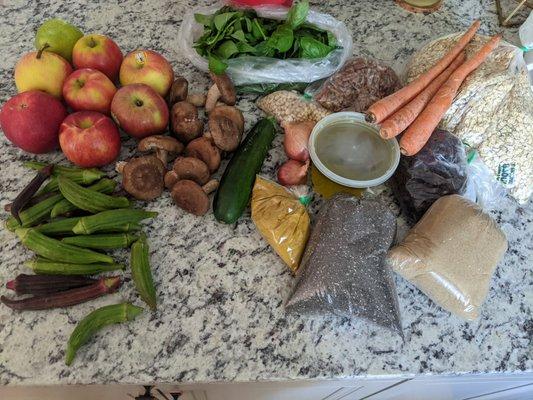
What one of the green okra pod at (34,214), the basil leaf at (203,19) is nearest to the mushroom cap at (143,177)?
the green okra pod at (34,214)

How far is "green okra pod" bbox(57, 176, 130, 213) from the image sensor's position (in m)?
0.73

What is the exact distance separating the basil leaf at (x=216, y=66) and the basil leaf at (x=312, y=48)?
0.17 meters

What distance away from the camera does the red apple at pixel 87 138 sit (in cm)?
75

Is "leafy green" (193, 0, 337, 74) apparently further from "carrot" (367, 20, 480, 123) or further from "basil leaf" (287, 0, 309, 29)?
"carrot" (367, 20, 480, 123)

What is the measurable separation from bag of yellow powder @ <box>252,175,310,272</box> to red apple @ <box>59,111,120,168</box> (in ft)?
0.91

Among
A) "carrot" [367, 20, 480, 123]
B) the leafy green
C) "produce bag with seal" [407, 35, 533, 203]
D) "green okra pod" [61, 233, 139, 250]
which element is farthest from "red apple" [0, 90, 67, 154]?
"produce bag with seal" [407, 35, 533, 203]

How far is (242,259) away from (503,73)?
23.8 inches

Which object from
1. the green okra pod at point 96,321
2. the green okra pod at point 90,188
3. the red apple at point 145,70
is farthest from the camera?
the red apple at point 145,70


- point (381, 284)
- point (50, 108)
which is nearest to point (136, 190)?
point (50, 108)

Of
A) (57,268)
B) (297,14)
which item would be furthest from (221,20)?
(57,268)

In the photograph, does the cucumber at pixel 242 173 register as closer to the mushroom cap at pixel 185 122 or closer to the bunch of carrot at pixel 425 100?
the mushroom cap at pixel 185 122

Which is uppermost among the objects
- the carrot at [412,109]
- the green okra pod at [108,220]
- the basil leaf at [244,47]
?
the basil leaf at [244,47]

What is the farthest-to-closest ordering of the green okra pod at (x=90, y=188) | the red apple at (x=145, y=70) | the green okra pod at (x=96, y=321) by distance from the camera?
the red apple at (x=145, y=70) < the green okra pod at (x=90, y=188) < the green okra pod at (x=96, y=321)

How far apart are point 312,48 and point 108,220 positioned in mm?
537
